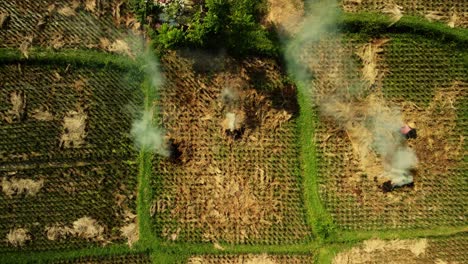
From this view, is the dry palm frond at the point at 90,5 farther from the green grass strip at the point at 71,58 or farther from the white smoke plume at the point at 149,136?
the white smoke plume at the point at 149,136

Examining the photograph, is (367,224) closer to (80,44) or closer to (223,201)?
(223,201)

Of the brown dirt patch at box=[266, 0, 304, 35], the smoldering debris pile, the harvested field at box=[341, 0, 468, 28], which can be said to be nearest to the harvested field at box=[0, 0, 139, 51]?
the smoldering debris pile

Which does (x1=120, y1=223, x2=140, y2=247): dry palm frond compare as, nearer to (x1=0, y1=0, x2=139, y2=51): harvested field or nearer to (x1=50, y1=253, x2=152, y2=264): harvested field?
(x1=50, y1=253, x2=152, y2=264): harvested field

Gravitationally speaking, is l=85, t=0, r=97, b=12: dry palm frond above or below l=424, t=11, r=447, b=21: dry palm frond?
above

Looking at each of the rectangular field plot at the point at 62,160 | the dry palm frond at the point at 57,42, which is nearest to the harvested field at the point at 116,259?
the rectangular field plot at the point at 62,160

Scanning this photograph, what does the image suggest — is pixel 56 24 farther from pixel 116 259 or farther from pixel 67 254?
pixel 116 259

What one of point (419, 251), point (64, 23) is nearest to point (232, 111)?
point (64, 23)
